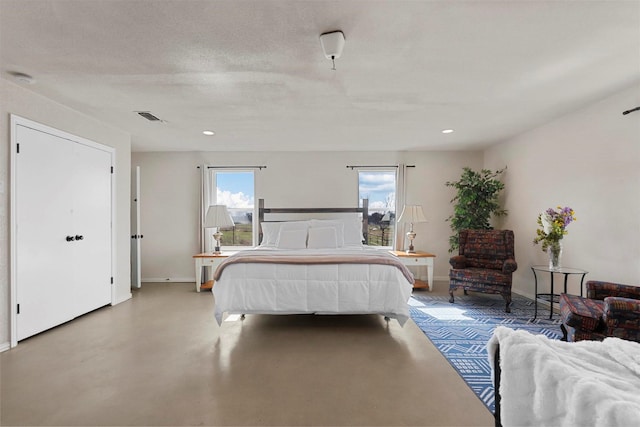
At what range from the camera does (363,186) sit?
540 cm

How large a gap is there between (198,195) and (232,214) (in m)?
0.71

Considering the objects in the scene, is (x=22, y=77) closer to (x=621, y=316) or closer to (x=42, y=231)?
(x=42, y=231)

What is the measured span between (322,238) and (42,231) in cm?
324

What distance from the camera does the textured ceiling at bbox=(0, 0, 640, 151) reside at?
65.1 inches

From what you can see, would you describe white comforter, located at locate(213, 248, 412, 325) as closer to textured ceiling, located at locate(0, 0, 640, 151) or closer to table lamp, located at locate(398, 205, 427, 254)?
textured ceiling, located at locate(0, 0, 640, 151)

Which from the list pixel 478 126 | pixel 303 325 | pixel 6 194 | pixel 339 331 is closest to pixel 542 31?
pixel 478 126

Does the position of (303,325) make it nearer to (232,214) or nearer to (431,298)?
(431,298)

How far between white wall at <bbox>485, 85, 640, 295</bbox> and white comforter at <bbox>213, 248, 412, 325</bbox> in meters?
2.19

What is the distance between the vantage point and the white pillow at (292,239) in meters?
4.34

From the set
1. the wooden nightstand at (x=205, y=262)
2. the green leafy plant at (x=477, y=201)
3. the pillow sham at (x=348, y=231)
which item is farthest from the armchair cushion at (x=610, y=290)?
the wooden nightstand at (x=205, y=262)

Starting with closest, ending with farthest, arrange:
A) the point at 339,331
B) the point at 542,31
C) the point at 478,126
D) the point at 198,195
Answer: the point at 542,31
the point at 339,331
the point at 478,126
the point at 198,195

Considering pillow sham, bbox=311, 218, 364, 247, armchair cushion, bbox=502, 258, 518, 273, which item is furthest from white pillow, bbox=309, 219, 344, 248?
armchair cushion, bbox=502, 258, 518, 273

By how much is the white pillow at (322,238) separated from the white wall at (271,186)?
952 mm

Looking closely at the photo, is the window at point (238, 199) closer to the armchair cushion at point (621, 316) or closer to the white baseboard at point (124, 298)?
the white baseboard at point (124, 298)
